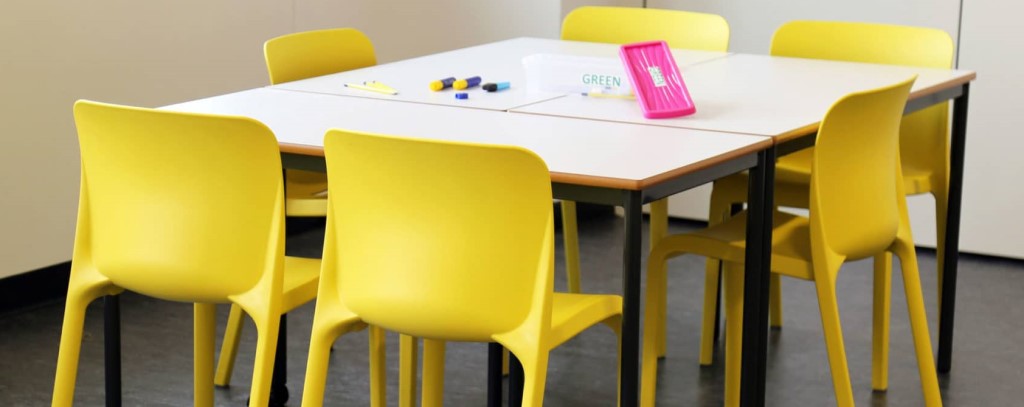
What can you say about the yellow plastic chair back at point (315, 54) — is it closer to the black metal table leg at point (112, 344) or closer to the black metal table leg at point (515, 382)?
the black metal table leg at point (112, 344)

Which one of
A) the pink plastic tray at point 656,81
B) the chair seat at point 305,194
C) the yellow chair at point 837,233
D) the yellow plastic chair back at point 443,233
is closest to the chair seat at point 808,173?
the yellow chair at point 837,233

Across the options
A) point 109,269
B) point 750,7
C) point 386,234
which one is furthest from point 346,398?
point 750,7

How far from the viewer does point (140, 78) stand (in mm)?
4062

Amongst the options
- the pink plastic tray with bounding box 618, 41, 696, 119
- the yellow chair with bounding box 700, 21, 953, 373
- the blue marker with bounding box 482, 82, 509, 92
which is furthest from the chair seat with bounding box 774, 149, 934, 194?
the blue marker with bounding box 482, 82, 509, 92

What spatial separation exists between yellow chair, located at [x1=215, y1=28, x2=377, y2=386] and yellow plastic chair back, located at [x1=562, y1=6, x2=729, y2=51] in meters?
0.75

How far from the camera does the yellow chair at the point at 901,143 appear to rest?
3330 millimetres

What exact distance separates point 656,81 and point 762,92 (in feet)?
1.21

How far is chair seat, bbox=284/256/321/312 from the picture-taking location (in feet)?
8.13

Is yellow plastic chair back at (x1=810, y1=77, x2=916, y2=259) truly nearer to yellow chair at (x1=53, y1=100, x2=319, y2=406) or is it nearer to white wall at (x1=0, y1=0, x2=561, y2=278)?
yellow chair at (x1=53, y1=100, x2=319, y2=406)

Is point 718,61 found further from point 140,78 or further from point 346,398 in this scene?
point 140,78

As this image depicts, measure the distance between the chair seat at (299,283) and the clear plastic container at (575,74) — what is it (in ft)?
2.55

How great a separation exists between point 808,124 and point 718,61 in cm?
97

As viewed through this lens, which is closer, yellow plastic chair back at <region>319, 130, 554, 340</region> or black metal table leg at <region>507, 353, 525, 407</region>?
yellow plastic chair back at <region>319, 130, 554, 340</region>

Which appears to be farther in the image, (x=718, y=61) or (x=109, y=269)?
(x=718, y=61)
